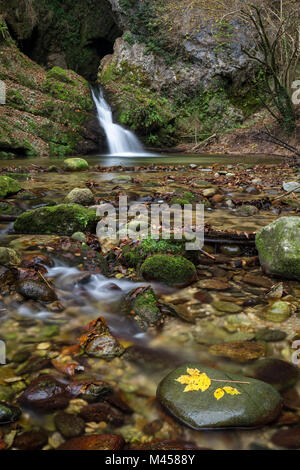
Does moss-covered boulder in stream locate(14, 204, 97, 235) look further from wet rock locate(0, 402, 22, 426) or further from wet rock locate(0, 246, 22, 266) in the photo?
wet rock locate(0, 402, 22, 426)

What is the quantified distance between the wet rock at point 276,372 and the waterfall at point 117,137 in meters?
15.0

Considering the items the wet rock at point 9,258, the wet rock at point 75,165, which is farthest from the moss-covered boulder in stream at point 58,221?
the wet rock at point 75,165

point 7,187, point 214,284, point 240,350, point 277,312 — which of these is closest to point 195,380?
point 240,350

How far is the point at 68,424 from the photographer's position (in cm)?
160

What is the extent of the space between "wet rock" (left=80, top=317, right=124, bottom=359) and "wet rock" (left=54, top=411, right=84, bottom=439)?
1.64 ft

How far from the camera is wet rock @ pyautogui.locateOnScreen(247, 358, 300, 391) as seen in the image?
6.14ft

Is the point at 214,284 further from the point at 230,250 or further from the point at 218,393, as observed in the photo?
the point at 218,393

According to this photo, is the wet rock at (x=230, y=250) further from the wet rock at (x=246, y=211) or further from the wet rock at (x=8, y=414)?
the wet rock at (x=8, y=414)

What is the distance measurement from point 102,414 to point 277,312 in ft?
5.26

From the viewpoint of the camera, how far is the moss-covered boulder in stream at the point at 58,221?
431 centimetres

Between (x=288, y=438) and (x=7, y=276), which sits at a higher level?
(x=7, y=276)

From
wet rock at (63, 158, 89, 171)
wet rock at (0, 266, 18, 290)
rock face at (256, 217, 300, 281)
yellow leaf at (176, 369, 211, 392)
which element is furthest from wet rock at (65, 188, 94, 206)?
wet rock at (63, 158, 89, 171)
